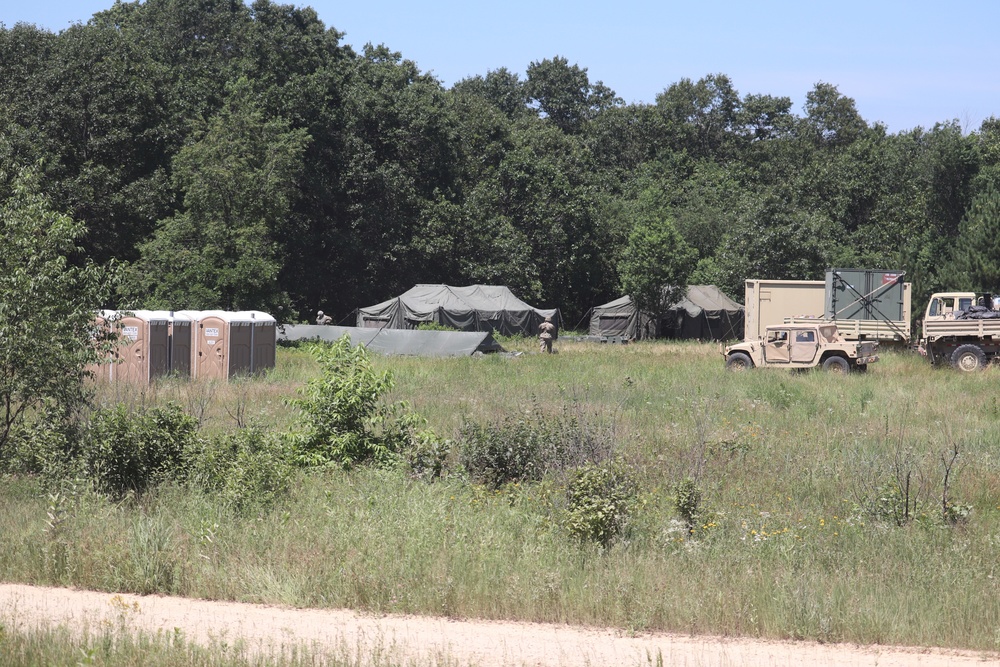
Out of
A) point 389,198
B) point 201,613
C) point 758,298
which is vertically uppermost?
point 389,198

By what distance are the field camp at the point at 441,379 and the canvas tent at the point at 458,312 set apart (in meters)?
0.18

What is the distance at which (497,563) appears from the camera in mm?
8297

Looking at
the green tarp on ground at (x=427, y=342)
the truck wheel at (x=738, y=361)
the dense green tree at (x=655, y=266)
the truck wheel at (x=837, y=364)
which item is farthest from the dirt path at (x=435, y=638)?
the dense green tree at (x=655, y=266)

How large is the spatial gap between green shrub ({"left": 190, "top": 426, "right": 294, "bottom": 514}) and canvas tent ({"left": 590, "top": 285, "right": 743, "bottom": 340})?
1526 inches

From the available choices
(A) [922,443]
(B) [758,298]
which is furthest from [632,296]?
(A) [922,443]

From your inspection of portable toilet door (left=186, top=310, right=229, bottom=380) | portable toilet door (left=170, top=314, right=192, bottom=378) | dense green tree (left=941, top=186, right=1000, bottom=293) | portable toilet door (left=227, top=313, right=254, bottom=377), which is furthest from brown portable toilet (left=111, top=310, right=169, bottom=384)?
dense green tree (left=941, top=186, right=1000, bottom=293)

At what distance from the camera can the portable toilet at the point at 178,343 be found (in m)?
23.8

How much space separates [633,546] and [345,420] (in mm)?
4720

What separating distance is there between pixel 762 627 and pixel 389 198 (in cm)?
4708

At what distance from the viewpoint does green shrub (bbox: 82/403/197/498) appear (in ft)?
36.7

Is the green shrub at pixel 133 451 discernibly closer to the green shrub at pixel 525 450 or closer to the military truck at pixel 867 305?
the green shrub at pixel 525 450

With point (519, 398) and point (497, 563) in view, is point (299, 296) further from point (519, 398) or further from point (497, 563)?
point (497, 563)

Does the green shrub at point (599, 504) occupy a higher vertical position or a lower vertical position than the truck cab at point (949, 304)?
lower

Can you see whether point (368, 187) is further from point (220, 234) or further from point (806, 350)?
point (806, 350)
